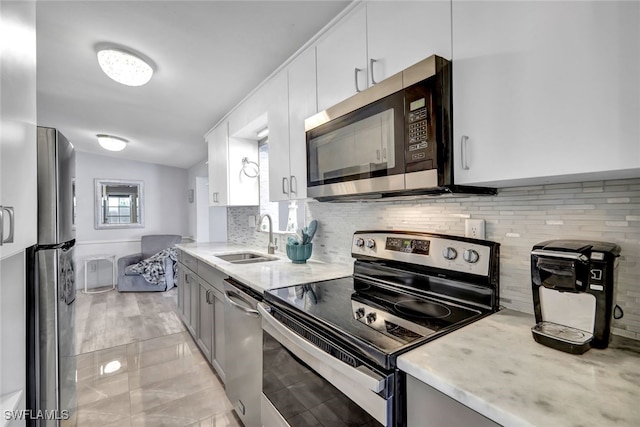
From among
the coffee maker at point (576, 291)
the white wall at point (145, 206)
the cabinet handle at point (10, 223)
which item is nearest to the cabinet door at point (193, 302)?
the cabinet handle at point (10, 223)

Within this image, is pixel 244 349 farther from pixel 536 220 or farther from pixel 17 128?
pixel 536 220

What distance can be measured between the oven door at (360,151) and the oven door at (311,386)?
622 millimetres

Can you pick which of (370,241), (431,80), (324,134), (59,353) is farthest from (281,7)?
(59,353)

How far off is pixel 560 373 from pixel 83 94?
386 cm

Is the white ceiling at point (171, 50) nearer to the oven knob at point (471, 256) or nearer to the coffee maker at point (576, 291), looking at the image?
the oven knob at point (471, 256)

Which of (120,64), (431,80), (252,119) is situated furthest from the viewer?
(252,119)

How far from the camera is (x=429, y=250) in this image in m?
1.25

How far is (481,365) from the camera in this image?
691 mm

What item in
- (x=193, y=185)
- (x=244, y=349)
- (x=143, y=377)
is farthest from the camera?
(x=193, y=185)

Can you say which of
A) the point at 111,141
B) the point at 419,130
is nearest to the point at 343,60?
the point at 419,130

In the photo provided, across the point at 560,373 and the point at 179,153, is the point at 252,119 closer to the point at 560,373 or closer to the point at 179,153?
the point at 560,373

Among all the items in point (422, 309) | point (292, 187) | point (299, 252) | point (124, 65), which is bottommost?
point (422, 309)

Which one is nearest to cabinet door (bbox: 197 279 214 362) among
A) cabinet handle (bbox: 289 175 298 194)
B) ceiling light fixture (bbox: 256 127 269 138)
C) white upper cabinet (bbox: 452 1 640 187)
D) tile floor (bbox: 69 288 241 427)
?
tile floor (bbox: 69 288 241 427)

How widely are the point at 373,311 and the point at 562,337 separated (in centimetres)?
54
